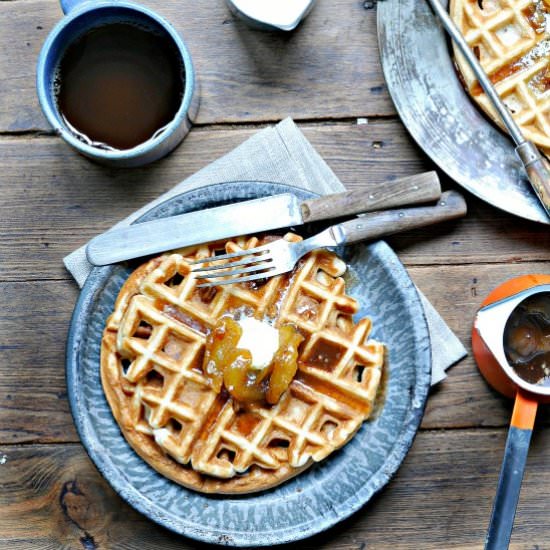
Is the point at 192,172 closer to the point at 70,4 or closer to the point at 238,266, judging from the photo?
the point at 238,266

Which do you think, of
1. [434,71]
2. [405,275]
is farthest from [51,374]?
[434,71]

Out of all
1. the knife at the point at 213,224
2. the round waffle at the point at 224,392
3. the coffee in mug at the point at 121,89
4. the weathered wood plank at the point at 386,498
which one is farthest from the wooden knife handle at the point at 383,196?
the weathered wood plank at the point at 386,498

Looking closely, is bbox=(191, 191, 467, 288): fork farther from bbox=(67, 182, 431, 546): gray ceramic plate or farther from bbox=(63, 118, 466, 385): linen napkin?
bbox=(63, 118, 466, 385): linen napkin

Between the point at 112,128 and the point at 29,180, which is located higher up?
the point at 112,128

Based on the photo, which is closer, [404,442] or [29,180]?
[404,442]

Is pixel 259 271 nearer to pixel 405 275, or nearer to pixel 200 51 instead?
pixel 405 275

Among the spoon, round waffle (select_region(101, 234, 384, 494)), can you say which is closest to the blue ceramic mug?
round waffle (select_region(101, 234, 384, 494))

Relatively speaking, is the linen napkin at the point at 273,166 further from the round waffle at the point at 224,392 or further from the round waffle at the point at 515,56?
the round waffle at the point at 515,56
